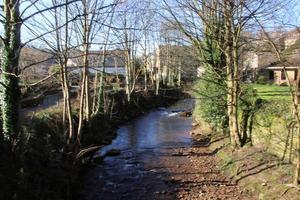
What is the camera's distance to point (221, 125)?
21.7 meters

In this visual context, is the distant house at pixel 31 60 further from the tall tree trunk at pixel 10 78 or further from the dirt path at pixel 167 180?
the dirt path at pixel 167 180

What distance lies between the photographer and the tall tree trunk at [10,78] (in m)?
10.1

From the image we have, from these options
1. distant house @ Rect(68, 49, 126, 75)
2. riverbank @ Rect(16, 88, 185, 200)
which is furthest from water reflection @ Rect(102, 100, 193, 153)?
distant house @ Rect(68, 49, 126, 75)

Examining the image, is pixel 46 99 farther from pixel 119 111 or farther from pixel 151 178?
pixel 151 178

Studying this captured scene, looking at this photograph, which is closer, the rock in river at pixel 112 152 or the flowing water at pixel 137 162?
the flowing water at pixel 137 162

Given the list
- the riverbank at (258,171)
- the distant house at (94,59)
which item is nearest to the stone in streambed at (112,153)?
the distant house at (94,59)

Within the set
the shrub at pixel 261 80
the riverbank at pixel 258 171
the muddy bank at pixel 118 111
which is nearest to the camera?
the riverbank at pixel 258 171

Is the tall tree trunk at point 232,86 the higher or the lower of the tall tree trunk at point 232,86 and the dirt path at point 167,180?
the higher

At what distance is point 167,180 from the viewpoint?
603 inches

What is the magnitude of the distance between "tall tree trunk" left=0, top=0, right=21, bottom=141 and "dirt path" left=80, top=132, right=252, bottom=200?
366 cm

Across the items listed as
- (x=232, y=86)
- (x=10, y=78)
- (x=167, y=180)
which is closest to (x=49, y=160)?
(x=10, y=78)

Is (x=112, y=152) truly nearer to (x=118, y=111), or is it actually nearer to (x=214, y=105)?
(x=214, y=105)

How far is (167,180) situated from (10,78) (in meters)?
6.97

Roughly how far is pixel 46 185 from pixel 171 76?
5055 cm
